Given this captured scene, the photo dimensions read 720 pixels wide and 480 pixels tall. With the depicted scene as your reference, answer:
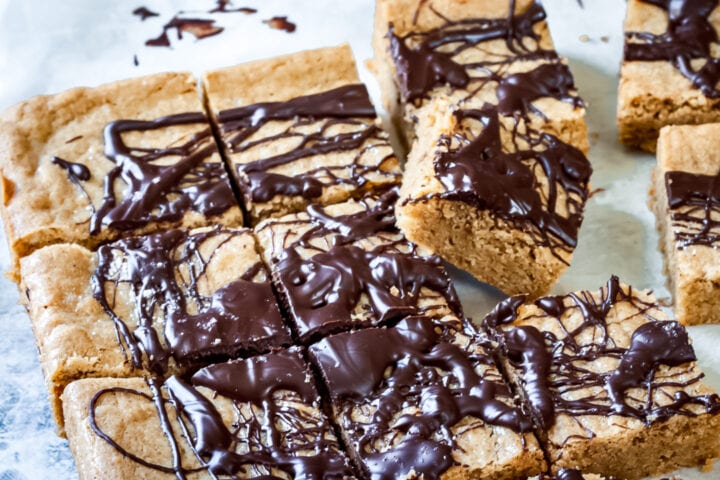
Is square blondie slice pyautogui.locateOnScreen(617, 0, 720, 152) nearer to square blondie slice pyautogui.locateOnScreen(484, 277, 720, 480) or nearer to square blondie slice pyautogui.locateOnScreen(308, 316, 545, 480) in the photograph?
square blondie slice pyautogui.locateOnScreen(484, 277, 720, 480)

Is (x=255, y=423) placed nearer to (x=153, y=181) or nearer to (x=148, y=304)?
(x=148, y=304)

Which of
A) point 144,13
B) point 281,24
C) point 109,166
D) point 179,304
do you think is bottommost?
point 179,304

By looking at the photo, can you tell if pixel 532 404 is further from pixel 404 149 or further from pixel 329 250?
pixel 404 149

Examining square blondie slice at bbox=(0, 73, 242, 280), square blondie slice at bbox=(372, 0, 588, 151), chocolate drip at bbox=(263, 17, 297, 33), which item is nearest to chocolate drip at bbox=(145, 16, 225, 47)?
chocolate drip at bbox=(263, 17, 297, 33)

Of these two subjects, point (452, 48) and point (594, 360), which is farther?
point (452, 48)

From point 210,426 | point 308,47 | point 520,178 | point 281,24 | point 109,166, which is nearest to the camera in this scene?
point 210,426

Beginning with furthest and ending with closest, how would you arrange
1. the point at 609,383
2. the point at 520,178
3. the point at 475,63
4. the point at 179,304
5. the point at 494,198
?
the point at 475,63 → the point at 520,178 → the point at 494,198 → the point at 179,304 → the point at 609,383

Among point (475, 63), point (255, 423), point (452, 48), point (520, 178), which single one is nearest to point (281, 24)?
point (452, 48)

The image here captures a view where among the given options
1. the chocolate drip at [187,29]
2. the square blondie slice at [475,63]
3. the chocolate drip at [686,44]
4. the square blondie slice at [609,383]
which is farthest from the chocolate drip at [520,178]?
the chocolate drip at [187,29]
